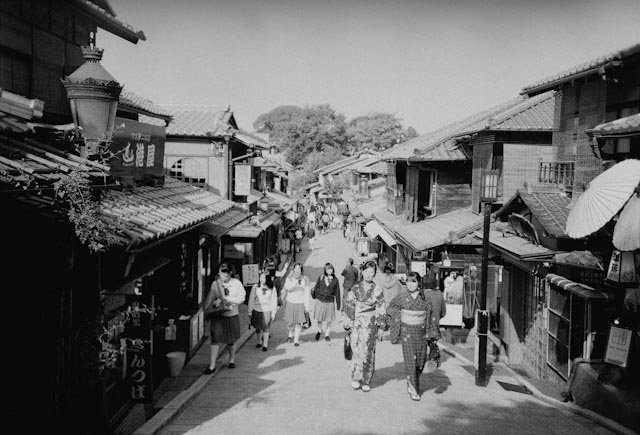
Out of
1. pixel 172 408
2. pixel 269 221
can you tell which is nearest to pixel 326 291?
pixel 172 408

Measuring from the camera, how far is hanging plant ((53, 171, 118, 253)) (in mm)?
5383

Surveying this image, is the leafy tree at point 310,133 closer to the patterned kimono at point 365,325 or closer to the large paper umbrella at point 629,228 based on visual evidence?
the patterned kimono at point 365,325

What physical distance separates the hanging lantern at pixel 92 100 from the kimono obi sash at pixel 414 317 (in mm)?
5955

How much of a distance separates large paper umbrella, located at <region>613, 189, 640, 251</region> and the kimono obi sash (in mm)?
3561

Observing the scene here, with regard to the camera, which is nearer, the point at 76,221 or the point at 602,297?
the point at 76,221

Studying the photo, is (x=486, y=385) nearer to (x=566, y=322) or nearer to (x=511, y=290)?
(x=566, y=322)

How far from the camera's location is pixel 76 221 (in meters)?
5.45

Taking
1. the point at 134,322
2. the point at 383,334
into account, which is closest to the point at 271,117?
the point at 383,334

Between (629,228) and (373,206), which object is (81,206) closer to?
(629,228)

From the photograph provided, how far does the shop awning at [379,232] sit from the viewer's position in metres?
23.6

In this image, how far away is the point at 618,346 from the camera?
363 inches

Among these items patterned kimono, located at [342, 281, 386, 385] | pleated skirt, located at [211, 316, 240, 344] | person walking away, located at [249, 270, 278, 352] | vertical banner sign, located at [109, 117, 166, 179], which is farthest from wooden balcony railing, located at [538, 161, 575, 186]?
vertical banner sign, located at [109, 117, 166, 179]

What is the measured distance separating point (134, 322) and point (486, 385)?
7059 mm

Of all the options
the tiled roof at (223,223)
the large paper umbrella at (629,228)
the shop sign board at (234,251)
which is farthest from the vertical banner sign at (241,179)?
the large paper umbrella at (629,228)
